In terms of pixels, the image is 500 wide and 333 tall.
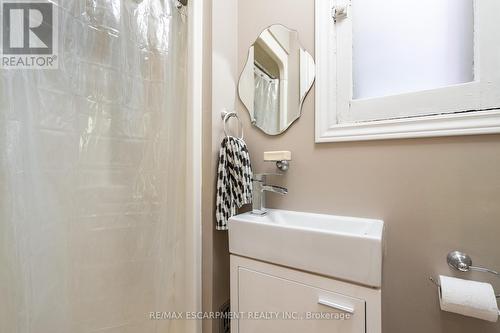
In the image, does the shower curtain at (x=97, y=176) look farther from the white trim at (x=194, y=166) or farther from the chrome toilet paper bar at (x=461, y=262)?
the chrome toilet paper bar at (x=461, y=262)

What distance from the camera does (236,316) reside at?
0.86 meters

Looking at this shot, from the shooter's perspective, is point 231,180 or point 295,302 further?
point 231,180

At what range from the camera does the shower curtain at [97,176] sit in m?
0.57

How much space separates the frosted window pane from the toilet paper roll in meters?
0.67

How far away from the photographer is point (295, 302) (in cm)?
73

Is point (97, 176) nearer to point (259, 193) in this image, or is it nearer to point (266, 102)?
point (259, 193)

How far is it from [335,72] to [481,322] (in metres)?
1.04

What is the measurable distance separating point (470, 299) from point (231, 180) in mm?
870

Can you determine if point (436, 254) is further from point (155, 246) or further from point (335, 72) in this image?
point (155, 246)

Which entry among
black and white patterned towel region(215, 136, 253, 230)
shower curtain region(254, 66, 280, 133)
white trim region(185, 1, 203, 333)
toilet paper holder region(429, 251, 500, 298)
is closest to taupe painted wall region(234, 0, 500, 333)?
toilet paper holder region(429, 251, 500, 298)

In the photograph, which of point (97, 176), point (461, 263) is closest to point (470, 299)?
point (461, 263)

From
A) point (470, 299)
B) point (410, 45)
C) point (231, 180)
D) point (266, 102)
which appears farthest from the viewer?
point (266, 102)

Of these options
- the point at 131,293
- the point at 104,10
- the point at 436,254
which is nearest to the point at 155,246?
the point at 131,293

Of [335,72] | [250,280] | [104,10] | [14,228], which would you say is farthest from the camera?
[335,72]
